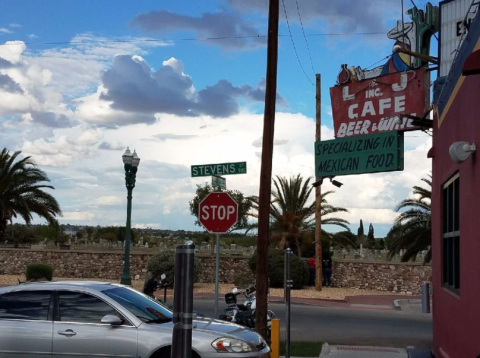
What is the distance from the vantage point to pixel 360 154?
1292 cm

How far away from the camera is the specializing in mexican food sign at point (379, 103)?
41.7ft

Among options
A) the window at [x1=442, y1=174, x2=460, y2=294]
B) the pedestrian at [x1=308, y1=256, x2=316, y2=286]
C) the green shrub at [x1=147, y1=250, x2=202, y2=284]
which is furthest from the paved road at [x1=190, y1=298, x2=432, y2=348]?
the pedestrian at [x1=308, y1=256, x2=316, y2=286]

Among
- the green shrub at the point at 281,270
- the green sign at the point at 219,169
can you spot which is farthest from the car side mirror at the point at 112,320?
the green shrub at the point at 281,270

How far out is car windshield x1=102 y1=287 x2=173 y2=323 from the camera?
27.2 feet

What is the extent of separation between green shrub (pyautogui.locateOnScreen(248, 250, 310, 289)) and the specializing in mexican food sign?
45.3 feet

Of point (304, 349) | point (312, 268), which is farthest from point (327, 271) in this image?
point (304, 349)

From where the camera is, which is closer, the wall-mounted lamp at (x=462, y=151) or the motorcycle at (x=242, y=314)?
the wall-mounted lamp at (x=462, y=151)

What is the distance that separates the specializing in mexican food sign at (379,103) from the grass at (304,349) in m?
4.23

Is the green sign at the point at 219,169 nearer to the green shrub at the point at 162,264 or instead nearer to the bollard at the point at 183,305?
the bollard at the point at 183,305

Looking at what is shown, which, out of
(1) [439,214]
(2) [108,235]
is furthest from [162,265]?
(2) [108,235]

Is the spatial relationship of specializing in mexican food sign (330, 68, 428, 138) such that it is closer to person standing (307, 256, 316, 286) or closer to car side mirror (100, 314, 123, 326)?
car side mirror (100, 314, 123, 326)

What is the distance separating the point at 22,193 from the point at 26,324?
25.2 metres

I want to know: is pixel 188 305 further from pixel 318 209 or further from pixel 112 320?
pixel 318 209

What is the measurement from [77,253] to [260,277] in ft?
83.4
